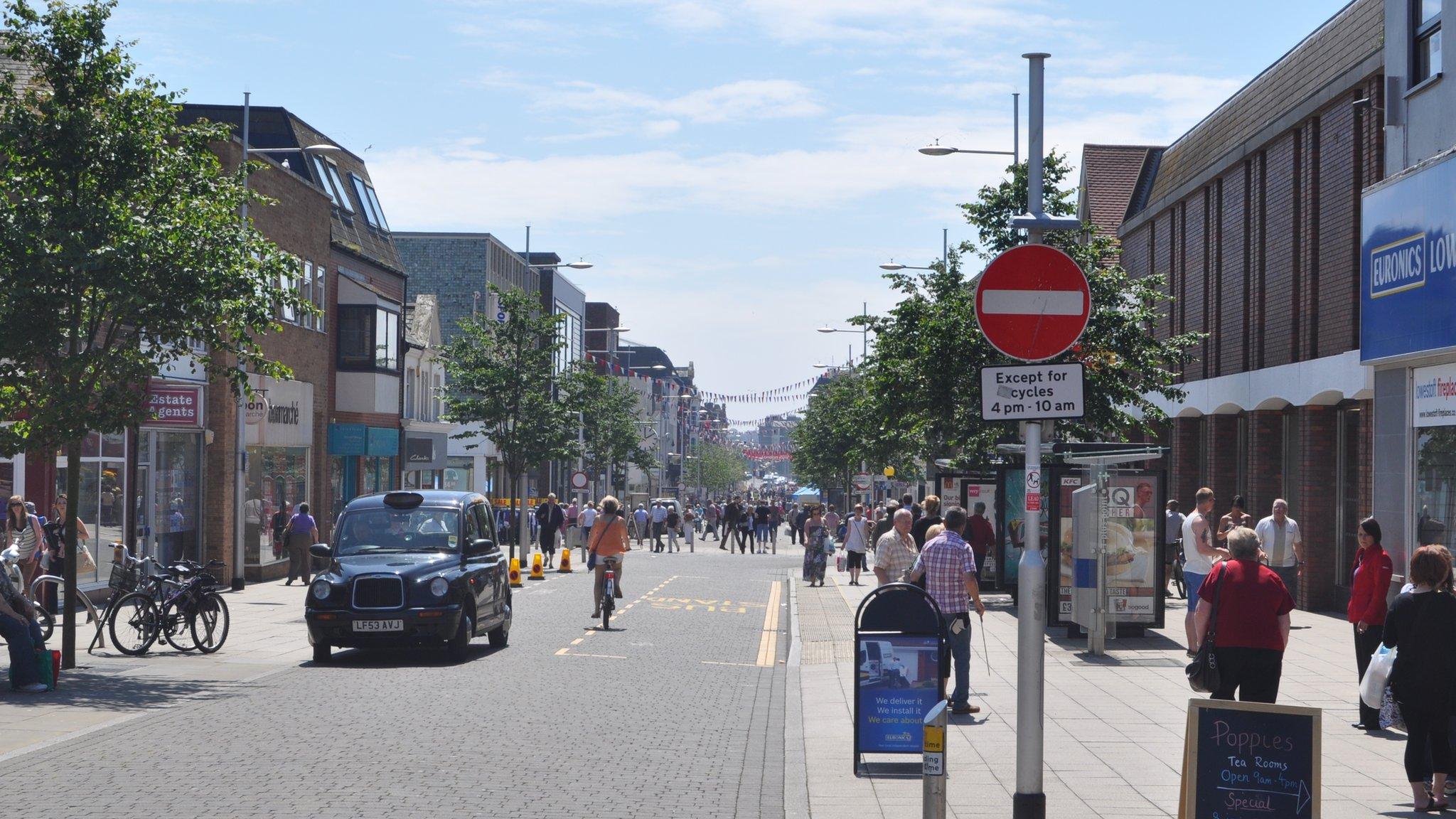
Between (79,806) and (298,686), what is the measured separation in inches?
245

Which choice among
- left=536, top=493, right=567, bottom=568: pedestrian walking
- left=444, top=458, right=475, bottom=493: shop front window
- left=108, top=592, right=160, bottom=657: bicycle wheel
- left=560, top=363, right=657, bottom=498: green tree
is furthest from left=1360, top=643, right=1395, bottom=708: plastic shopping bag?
left=560, top=363, right=657, bottom=498: green tree

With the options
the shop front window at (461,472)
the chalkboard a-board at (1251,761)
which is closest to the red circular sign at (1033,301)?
the chalkboard a-board at (1251,761)

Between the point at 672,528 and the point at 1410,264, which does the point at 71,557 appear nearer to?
the point at 1410,264

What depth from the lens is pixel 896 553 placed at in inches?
614

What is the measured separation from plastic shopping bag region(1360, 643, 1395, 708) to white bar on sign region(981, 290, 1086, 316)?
11.0ft

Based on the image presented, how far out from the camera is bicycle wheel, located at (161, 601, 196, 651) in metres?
17.6

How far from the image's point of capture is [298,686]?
14.9 meters

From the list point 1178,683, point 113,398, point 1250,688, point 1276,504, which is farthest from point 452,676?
point 1276,504

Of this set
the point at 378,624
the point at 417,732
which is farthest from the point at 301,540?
the point at 417,732

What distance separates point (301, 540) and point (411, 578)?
1485 centimetres

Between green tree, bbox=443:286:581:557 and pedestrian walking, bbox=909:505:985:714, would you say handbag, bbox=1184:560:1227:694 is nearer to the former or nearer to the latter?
pedestrian walking, bbox=909:505:985:714

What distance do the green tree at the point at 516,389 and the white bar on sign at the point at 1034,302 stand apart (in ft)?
118

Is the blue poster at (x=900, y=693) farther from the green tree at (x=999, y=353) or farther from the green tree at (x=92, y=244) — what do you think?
the green tree at (x=999, y=353)

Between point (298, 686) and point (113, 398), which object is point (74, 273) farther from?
point (298, 686)
